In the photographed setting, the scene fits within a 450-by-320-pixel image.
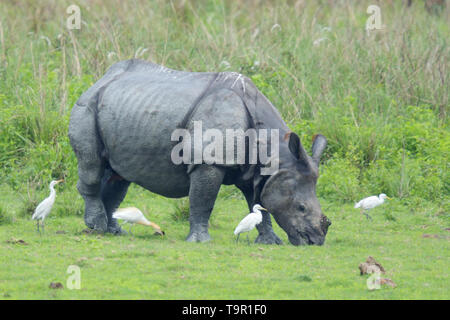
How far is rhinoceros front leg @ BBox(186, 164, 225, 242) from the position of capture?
8727mm

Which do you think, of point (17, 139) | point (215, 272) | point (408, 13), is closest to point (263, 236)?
point (215, 272)

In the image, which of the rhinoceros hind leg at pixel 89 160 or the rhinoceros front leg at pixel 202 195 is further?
the rhinoceros hind leg at pixel 89 160

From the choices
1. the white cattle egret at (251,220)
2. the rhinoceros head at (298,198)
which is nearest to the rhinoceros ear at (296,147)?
the rhinoceros head at (298,198)

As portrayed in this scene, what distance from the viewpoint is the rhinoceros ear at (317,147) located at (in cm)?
888

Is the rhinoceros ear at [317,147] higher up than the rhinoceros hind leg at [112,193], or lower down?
higher up

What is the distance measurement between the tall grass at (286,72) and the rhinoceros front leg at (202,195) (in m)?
3.08

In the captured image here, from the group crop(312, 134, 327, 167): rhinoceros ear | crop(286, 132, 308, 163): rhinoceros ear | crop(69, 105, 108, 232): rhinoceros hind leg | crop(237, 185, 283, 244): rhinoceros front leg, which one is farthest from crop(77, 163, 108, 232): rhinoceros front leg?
crop(312, 134, 327, 167): rhinoceros ear

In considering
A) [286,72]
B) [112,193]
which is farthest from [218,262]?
[286,72]

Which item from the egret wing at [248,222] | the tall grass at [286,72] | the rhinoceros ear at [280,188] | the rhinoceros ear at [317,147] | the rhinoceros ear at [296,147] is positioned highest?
the rhinoceros ear at [296,147]

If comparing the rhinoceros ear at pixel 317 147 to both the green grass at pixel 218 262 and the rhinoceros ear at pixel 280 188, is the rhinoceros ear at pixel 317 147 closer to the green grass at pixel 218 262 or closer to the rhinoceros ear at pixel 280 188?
the rhinoceros ear at pixel 280 188

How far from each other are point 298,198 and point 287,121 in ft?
A: 14.9

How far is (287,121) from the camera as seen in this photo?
1307cm

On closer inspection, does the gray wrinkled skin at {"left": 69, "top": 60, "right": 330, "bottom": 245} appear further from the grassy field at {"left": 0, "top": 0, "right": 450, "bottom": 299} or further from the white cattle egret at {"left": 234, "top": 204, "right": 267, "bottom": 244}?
the grassy field at {"left": 0, "top": 0, "right": 450, "bottom": 299}
